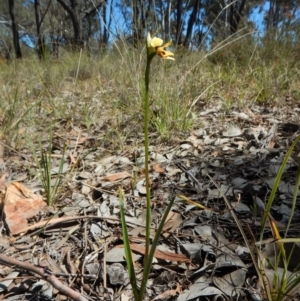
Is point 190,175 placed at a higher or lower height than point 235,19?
lower

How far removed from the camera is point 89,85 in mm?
2633

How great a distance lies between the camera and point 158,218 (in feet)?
2.73

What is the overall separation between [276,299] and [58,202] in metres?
0.70

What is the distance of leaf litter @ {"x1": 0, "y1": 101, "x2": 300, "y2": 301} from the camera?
628 millimetres

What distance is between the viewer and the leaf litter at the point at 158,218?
2.06 feet

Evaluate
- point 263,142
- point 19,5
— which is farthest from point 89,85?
point 19,5

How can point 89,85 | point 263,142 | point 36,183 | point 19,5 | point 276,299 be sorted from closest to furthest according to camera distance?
1. point 276,299
2. point 36,183
3. point 263,142
4. point 89,85
5. point 19,5

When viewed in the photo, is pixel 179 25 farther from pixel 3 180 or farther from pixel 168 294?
pixel 168 294

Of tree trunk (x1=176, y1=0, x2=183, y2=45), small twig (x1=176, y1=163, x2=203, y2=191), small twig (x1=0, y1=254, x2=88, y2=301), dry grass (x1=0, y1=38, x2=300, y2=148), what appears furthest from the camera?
tree trunk (x1=176, y1=0, x2=183, y2=45)

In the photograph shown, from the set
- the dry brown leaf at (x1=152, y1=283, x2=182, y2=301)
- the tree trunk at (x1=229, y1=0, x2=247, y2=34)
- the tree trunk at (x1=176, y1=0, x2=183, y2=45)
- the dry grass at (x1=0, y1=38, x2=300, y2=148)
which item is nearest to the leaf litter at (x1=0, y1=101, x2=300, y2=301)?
the dry brown leaf at (x1=152, y1=283, x2=182, y2=301)

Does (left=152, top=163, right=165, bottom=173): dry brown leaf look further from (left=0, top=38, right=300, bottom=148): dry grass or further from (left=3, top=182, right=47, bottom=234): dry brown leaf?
(left=3, top=182, right=47, bottom=234): dry brown leaf

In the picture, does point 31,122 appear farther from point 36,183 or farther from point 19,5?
point 19,5

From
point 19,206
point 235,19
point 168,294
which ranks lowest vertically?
point 168,294

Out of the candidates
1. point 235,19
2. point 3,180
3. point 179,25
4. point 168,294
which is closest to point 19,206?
point 3,180
